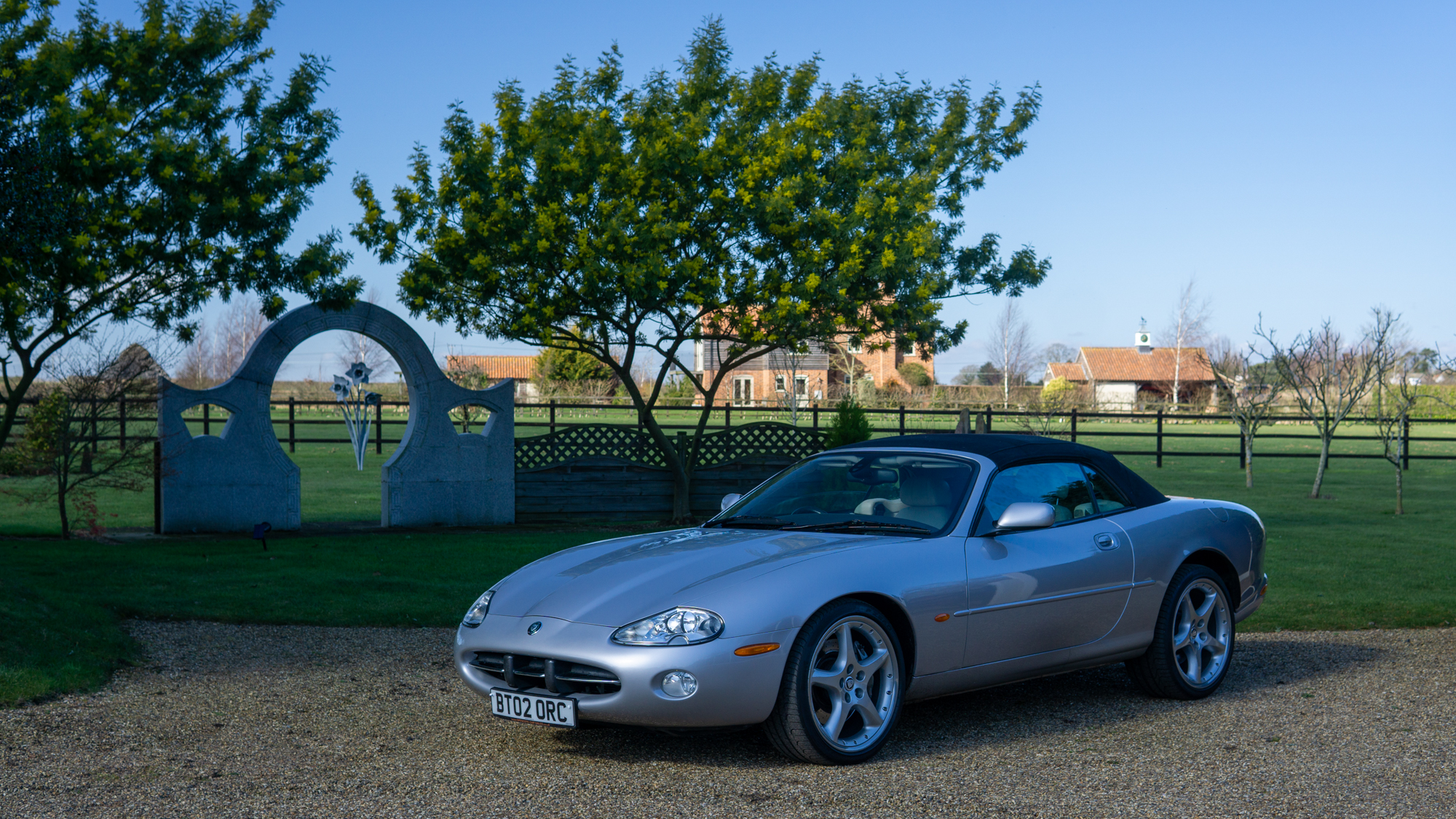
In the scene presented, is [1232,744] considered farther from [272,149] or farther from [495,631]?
[272,149]

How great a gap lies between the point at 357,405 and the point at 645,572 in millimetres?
26075

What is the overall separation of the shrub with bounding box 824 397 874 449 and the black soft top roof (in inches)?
430

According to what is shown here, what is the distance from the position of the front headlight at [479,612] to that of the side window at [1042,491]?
2210mm

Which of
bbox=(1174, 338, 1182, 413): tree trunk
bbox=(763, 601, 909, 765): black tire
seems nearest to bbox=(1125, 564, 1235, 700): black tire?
bbox=(763, 601, 909, 765): black tire

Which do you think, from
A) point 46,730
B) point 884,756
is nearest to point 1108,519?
point 884,756

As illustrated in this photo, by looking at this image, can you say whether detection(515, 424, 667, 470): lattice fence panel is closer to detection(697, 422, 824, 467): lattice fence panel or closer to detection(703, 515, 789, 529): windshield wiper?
detection(697, 422, 824, 467): lattice fence panel

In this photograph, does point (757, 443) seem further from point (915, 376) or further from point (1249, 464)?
point (915, 376)

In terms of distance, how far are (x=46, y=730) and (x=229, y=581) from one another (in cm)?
495

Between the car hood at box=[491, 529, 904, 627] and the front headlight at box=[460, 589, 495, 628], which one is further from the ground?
the car hood at box=[491, 529, 904, 627]

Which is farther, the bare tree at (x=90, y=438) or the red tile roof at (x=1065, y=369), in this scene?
the red tile roof at (x=1065, y=369)

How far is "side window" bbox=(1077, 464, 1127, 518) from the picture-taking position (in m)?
6.01

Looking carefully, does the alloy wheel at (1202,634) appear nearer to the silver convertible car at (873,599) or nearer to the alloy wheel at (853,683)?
the silver convertible car at (873,599)

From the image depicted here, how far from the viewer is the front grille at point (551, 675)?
14.5 feet

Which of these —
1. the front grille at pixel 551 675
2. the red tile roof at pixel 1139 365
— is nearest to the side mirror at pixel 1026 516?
the front grille at pixel 551 675
